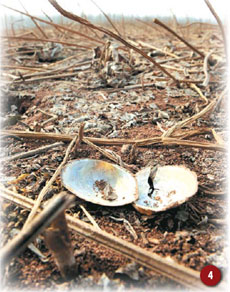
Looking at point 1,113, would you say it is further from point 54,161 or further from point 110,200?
point 110,200

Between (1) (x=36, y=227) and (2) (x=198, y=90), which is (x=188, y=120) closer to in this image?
(2) (x=198, y=90)

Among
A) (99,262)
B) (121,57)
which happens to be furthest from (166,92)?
(99,262)

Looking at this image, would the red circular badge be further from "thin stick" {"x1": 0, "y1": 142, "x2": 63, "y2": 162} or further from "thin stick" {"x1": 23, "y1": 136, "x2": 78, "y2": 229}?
"thin stick" {"x1": 0, "y1": 142, "x2": 63, "y2": 162}

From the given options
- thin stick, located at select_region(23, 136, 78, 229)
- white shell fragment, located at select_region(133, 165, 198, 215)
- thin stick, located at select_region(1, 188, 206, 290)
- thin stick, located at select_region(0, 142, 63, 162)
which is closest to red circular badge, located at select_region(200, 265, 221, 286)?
thin stick, located at select_region(1, 188, 206, 290)

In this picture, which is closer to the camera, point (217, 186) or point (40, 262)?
point (40, 262)

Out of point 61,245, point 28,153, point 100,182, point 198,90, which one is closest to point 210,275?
point 61,245
